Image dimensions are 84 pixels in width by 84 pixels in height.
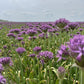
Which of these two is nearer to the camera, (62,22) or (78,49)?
(78,49)

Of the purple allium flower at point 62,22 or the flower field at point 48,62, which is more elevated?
the purple allium flower at point 62,22

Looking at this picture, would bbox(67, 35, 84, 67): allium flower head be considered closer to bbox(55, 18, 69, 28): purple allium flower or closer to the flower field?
the flower field

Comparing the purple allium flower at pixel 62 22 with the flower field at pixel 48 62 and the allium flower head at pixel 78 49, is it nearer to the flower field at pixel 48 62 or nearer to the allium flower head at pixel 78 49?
the flower field at pixel 48 62

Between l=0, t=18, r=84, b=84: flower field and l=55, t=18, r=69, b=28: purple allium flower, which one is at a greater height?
l=55, t=18, r=69, b=28: purple allium flower

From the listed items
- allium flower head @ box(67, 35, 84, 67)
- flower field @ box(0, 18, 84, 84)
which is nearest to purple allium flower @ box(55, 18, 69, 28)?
flower field @ box(0, 18, 84, 84)

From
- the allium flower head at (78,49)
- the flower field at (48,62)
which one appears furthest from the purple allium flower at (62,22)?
the allium flower head at (78,49)

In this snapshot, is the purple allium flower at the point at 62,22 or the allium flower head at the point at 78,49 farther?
the purple allium flower at the point at 62,22

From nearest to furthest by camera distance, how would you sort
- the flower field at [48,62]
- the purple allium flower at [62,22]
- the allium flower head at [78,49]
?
the allium flower head at [78,49] → the flower field at [48,62] → the purple allium flower at [62,22]

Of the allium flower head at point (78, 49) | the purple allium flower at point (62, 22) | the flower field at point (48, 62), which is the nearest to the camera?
the allium flower head at point (78, 49)

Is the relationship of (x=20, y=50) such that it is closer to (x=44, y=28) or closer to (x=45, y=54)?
(x=44, y=28)

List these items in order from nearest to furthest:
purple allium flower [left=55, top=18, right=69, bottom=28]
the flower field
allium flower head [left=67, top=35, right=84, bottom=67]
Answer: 1. allium flower head [left=67, top=35, right=84, bottom=67]
2. the flower field
3. purple allium flower [left=55, top=18, right=69, bottom=28]

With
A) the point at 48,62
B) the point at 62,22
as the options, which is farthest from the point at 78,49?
the point at 62,22

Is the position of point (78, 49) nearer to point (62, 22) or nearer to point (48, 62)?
point (48, 62)

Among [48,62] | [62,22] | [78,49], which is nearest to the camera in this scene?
[78,49]
